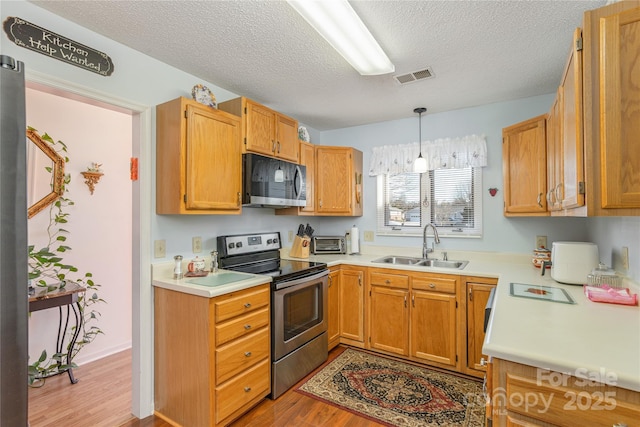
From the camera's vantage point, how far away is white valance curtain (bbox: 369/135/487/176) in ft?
10.0

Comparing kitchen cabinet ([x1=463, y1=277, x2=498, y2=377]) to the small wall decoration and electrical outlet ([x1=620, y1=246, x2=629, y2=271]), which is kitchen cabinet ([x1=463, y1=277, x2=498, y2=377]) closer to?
electrical outlet ([x1=620, y1=246, x2=629, y2=271])

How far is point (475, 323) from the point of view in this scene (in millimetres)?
2480

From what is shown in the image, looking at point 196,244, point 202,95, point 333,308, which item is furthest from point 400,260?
point 202,95

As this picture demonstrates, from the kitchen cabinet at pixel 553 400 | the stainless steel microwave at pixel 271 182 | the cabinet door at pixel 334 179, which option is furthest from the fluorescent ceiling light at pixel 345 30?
the kitchen cabinet at pixel 553 400

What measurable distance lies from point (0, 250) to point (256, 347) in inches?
63.9

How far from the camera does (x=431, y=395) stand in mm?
2254

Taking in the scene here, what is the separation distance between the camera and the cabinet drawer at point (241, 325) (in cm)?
185

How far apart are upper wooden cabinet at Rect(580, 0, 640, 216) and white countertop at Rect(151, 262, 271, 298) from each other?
181 cm

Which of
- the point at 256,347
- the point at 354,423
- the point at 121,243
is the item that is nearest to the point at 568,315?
the point at 354,423

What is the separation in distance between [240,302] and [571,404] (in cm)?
166

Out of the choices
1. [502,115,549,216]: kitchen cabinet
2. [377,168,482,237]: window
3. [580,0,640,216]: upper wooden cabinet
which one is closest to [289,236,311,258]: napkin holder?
[377,168,482,237]: window

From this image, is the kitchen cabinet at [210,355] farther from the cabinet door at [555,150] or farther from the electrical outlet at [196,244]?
the cabinet door at [555,150]

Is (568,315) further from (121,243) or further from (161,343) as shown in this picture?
(121,243)

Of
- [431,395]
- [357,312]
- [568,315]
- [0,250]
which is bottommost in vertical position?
[431,395]
